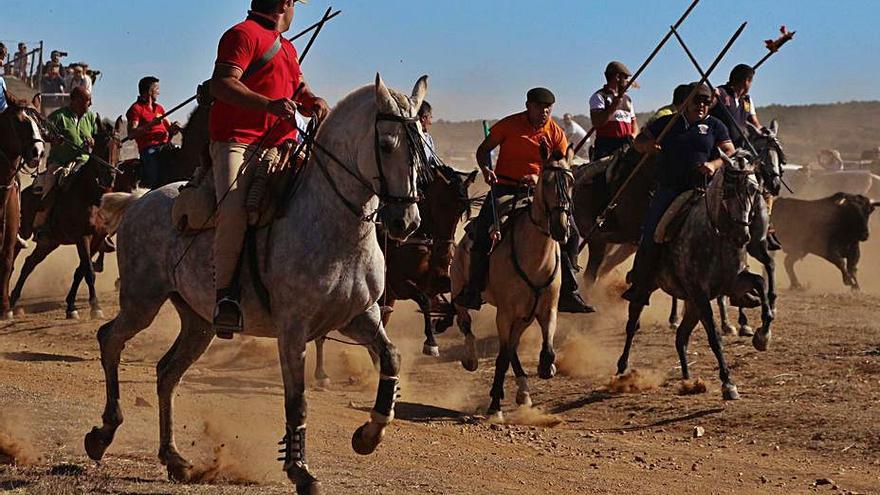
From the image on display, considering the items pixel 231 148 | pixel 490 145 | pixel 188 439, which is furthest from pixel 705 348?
pixel 231 148

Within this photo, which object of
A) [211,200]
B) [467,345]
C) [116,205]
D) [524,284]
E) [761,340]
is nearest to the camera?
[211,200]

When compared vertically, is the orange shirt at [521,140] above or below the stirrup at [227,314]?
above

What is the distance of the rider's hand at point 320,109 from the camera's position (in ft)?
Result: 31.5

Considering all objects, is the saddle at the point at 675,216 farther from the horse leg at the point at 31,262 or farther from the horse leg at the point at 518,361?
the horse leg at the point at 31,262

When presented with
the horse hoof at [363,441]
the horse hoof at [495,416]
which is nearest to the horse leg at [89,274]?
the horse hoof at [495,416]

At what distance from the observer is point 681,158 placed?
1582cm

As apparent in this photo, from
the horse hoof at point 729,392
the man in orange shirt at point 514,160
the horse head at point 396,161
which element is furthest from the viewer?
the horse hoof at point 729,392

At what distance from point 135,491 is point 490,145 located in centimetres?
630

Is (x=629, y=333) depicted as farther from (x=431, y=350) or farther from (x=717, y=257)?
(x=431, y=350)

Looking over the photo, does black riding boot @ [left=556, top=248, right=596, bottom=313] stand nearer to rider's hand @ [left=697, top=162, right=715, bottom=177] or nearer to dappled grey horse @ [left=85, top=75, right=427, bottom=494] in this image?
rider's hand @ [left=697, top=162, right=715, bottom=177]

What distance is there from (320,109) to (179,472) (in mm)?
2527

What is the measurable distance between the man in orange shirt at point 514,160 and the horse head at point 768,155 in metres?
5.14

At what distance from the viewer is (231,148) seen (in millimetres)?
9578

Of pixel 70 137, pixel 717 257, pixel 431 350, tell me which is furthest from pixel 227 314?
pixel 70 137
